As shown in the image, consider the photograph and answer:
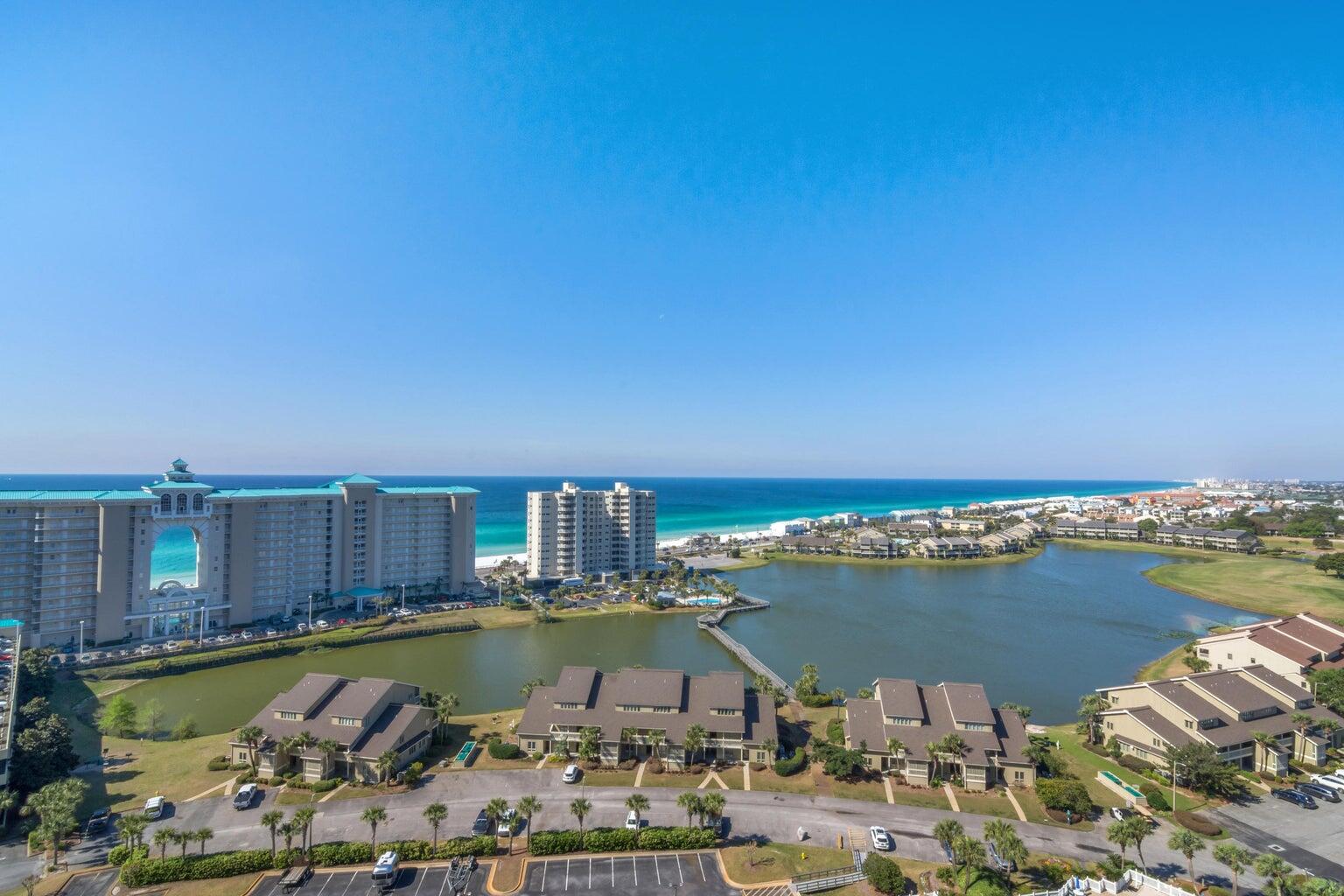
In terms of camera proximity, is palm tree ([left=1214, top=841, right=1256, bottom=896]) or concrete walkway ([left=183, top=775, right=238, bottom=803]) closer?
palm tree ([left=1214, top=841, right=1256, bottom=896])

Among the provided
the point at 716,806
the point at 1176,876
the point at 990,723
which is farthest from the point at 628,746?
the point at 1176,876

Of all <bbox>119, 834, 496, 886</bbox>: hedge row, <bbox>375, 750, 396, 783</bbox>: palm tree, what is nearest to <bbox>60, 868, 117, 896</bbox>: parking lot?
<bbox>119, 834, 496, 886</bbox>: hedge row

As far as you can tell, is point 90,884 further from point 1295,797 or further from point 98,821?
point 1295,797

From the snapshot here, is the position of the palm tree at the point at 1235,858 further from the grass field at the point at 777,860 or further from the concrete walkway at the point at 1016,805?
the grass field at the point at 777,860

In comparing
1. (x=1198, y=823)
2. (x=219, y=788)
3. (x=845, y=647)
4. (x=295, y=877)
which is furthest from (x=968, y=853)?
(x=219, y=788)

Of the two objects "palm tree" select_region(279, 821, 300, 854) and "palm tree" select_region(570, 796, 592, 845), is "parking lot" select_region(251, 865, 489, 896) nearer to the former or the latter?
"palm tree" select_region(279, 821, 300, 854)
